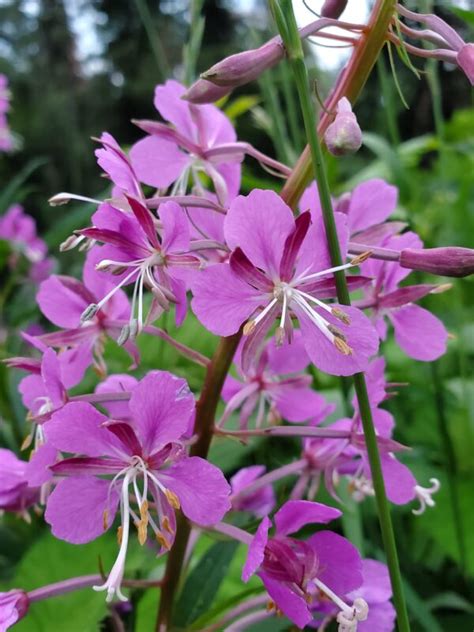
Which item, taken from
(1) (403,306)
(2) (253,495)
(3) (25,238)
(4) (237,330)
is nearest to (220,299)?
(4) (237,330)

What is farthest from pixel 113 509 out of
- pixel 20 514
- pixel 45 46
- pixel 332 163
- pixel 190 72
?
pixel 45 46

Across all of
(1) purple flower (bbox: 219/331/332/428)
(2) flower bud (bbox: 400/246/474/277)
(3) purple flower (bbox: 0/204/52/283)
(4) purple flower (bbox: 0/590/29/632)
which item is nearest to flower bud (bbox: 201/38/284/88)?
(2) flower bud (bbox: 400/246/474/277)

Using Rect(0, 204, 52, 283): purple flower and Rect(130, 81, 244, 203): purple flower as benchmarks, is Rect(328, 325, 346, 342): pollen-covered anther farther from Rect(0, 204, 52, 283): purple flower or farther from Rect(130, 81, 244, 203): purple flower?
Rect(0, 204, 52, 283): purple flower

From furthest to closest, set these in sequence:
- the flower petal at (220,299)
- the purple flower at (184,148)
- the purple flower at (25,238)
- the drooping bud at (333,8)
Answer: the purple flower at (25,238)
the purple flower at (184,148)
the drooping bud at (333,8)
the flower petal at (220,299)

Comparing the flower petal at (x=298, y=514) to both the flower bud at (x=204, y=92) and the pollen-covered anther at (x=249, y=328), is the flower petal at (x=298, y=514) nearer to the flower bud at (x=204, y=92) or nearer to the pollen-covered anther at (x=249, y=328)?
the pollen-covered anther at (x=249, y=328)

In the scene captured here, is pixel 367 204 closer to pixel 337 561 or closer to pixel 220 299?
pixel 220 299

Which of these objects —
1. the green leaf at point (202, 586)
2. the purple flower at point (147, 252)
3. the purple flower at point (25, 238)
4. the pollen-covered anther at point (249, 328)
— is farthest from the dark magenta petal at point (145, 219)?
the purple flower at point (25, 238)

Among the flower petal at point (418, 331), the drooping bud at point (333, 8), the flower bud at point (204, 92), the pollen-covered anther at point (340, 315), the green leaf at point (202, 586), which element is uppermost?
the drooping bud at point (333, 8)

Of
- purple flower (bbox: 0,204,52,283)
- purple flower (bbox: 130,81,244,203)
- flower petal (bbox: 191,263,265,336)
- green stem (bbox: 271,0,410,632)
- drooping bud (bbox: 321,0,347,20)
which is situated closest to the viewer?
green stem (bbox: 271,0,410,632)
